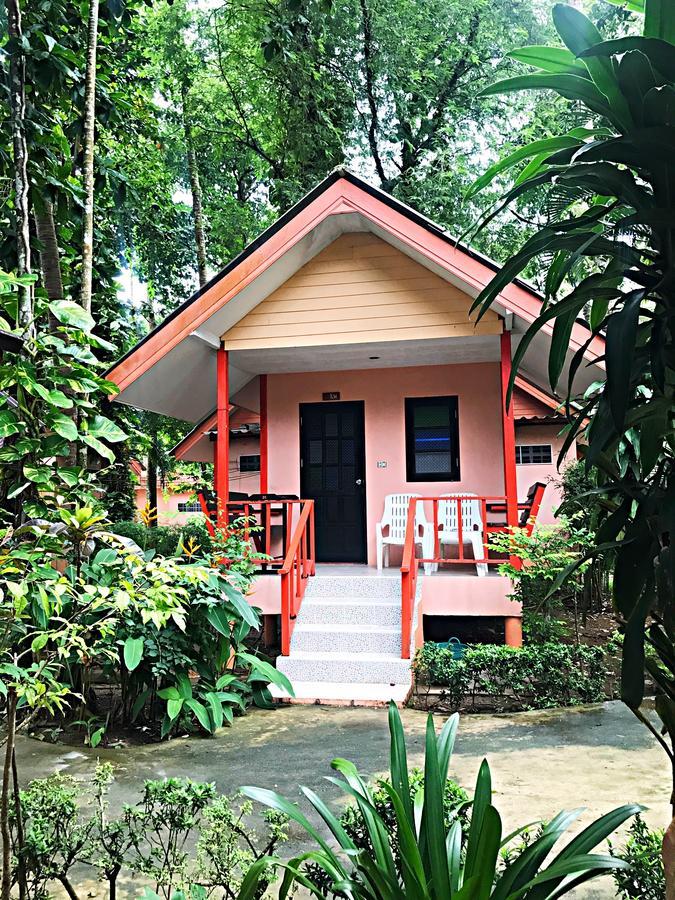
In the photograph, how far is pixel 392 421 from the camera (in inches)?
391

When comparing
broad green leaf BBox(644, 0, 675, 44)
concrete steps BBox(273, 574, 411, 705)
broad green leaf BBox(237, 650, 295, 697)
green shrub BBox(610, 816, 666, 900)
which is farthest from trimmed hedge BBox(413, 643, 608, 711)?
broad green leaf BBox(644, 0, 675, 44)

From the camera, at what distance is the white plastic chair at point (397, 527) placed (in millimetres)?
8938

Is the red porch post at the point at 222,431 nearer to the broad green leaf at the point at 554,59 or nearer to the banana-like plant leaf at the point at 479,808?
the banana-like plant leaf at the point at 479,808

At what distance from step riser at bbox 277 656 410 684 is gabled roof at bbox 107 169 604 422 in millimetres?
3584

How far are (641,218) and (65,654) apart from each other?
2206 millimetres

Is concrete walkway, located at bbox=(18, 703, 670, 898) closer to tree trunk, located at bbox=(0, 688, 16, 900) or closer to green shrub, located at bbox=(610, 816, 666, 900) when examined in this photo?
green shrub, located at bbox=(610, 816, 666, 900)

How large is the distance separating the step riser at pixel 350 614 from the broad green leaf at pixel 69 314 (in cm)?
520

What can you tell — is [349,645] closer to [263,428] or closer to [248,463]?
[263,428]

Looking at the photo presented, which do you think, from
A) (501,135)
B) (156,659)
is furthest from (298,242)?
(501,135)

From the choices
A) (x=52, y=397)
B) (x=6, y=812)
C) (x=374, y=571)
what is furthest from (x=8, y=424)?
(x=374, y=571)

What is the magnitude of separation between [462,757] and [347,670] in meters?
2.13

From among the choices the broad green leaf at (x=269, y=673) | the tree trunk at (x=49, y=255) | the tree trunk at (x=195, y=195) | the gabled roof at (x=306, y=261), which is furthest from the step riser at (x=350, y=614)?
the tree trunk at (x=195, y=195)

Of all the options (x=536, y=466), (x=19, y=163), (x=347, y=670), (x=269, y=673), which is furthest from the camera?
(x=536, y=466)

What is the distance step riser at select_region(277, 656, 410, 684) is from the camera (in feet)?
21.8
